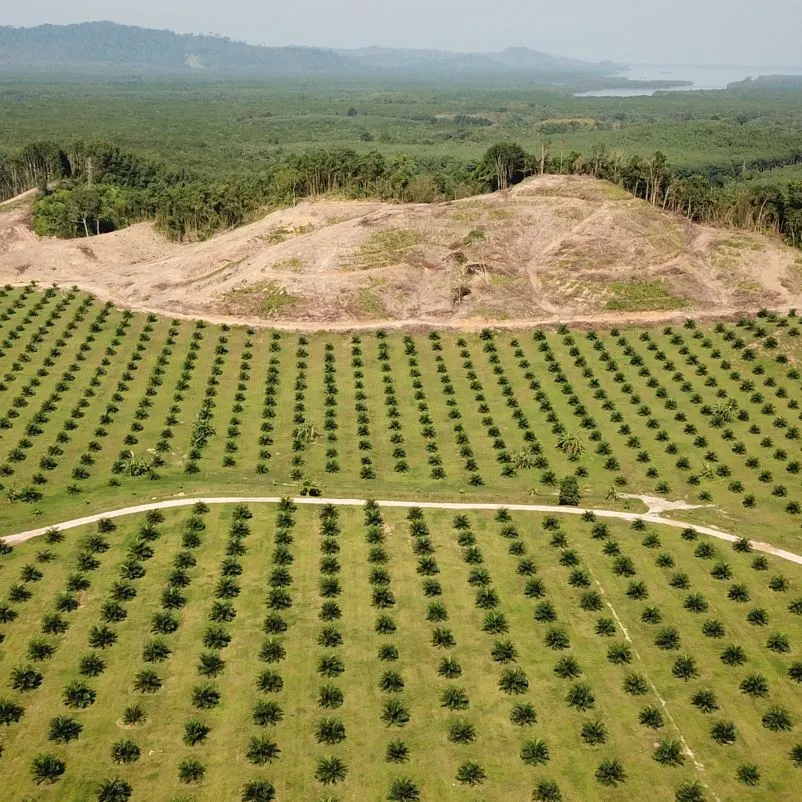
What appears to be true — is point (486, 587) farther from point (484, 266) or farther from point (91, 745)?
point (484, 266)

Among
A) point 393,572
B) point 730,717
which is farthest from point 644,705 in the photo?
point 393,572

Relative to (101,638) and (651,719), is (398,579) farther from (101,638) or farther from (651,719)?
(101,638)

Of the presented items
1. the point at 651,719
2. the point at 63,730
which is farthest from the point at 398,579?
the point at 63,730

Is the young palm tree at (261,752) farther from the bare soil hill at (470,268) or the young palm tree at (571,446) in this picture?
the bare soil hill at (470,268)

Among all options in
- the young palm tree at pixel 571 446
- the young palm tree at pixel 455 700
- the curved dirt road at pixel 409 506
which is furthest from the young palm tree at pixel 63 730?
the young palm tree at pixel 571 446

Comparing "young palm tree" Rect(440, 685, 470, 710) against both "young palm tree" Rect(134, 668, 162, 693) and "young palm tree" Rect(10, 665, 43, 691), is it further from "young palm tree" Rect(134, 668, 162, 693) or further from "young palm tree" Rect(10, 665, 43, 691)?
"young palm tree" Rect(10, 665, 43, 691)
